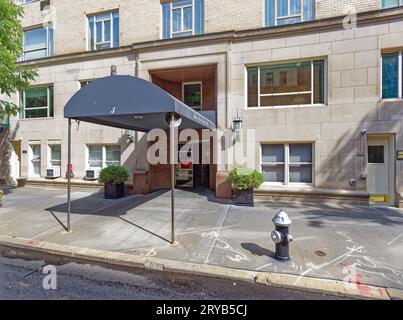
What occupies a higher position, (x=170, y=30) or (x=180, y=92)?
(x=170, y=30)

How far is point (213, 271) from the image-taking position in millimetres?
4309

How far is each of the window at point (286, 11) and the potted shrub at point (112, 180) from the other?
917 cm

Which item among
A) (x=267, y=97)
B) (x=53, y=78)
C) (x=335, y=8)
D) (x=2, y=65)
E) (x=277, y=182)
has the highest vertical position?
(x=335, y=8)

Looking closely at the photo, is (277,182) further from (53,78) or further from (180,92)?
(53,78)

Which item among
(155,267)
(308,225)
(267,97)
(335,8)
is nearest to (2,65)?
(155,267)

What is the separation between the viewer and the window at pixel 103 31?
486 inches

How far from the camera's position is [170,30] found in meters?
11.5

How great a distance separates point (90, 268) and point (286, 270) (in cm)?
371

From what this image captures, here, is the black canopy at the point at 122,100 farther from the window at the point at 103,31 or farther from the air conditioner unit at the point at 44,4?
the air conditioner unit at the point at 44,4

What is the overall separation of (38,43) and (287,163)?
15.7 m

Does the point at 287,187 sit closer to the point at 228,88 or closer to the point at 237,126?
the point at 237,126

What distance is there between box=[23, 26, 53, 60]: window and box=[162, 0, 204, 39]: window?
7.27 meters

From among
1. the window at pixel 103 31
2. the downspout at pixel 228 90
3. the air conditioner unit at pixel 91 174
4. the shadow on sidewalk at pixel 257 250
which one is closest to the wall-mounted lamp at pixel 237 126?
the downspout at pixel 228 90

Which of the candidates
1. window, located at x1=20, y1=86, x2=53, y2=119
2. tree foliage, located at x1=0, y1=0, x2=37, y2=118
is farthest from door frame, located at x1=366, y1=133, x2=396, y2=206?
window, located at x1=20, y1=86, x2=53, y2=119
